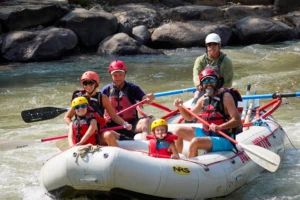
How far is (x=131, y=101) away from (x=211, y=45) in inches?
46.5

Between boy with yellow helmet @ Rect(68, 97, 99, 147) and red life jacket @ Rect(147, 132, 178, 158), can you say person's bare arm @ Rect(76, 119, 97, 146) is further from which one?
red life jacket @ Rect(147, 132, 178, 158)

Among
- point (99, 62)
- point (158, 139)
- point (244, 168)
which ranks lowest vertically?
point (99, 62)

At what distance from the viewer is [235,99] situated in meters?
5.57

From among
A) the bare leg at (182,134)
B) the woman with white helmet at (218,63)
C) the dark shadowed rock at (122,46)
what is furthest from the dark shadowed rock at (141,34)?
the bare leg at (182,134)

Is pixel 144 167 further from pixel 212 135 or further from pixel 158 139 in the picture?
pixel 212 135

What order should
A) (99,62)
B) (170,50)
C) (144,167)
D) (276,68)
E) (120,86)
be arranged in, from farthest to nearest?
1. (170,50)
2. (99,62)
3. (276,68)
4. (120,86)
5. (144,167)

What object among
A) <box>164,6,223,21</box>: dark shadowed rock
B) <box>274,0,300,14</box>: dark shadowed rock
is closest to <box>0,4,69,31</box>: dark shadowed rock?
<box>164,6,223,21</box>: dark shadowed rock

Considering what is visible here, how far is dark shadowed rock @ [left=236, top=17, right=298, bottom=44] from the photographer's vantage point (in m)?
15.9

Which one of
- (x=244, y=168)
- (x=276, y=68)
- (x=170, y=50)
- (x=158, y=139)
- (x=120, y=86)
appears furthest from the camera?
(x=170, y=50)

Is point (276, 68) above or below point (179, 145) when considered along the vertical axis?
below

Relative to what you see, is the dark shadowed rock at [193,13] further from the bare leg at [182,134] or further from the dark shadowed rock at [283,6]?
the bare leg at [182,134]

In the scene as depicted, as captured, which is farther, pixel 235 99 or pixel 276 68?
pixel 276 68

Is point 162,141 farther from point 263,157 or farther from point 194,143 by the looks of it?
point 263,157

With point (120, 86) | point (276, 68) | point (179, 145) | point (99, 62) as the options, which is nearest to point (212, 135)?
point (179, 145)
